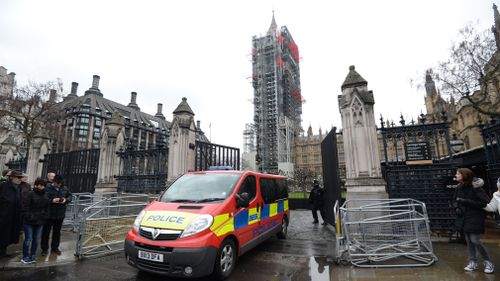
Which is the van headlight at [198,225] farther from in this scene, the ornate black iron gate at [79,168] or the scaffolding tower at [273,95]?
the scaffolding tower at [273,95]

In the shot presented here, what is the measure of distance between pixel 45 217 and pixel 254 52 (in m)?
54.4

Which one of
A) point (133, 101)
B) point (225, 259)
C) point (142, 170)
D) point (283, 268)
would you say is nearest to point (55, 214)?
point (225, 259)

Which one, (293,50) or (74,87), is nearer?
(293,50)

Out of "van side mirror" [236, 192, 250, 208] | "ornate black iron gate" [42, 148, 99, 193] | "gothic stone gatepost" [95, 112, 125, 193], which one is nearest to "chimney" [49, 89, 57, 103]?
"ornate black iron gate" [42, 148, 99, 193]

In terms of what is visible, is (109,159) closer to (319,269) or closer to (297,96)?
(319,269)

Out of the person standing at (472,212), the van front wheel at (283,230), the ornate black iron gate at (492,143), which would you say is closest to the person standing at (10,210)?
the van front wheel at (283,230)

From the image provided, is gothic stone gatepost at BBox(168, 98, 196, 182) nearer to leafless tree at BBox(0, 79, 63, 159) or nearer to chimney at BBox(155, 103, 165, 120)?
leafless tree at BBox(0, 79, 63, 159)

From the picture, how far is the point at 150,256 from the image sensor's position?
3.90 metres

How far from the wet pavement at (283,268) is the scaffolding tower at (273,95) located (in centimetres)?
4048

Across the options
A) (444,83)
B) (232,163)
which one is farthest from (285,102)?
(232,163)

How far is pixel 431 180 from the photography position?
7.37m

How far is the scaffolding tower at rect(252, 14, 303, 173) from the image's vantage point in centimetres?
4934

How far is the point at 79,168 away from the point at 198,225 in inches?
519

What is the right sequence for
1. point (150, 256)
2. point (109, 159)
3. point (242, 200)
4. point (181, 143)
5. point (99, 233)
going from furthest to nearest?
point (109, 159) → point (181, 143) → point (99, 233) → point (242, 200) → point (150, 256)
